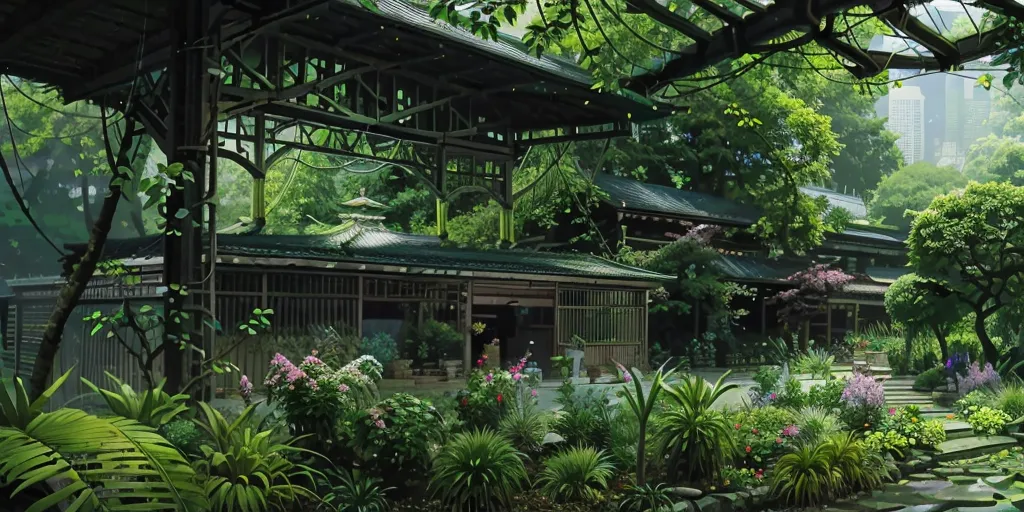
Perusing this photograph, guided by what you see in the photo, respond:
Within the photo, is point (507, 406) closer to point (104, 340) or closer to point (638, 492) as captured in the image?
point (638, 492)

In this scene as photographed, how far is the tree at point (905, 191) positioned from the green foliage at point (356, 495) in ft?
144

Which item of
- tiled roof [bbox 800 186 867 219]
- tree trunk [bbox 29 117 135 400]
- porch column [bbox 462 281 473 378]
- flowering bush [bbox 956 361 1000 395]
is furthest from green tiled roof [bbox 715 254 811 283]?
tree trunk [bbox 29 117 135 400]

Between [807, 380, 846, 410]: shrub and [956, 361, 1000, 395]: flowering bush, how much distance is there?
546 cm

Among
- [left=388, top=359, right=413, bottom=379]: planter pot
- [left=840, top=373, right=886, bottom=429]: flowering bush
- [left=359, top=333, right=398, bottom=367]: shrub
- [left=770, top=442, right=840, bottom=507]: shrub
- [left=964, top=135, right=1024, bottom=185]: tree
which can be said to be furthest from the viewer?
[left=964, top=135, right=1024, bottom=185]: tree

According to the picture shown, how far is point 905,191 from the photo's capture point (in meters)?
47.6

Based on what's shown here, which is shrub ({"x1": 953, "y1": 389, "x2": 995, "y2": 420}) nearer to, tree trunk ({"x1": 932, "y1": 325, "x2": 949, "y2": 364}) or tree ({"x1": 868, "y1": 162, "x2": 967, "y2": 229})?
tree trunk ({"x1": 932, "y1": 325, "x2": 949, "y2": 364})

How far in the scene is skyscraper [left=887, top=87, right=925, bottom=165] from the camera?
98.3 metres

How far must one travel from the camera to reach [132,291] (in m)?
12.6

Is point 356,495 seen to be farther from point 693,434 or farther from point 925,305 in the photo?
point 925,305

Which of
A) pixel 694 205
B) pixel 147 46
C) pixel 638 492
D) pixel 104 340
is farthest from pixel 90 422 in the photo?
pixel 694 205

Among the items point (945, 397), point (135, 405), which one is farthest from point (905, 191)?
point (135, 405)

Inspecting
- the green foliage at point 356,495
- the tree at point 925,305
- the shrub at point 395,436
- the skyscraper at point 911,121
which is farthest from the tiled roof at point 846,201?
the skyscraper at point 911,121

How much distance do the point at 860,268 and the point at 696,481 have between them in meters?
25.9

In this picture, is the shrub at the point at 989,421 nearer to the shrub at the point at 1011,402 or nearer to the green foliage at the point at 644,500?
the shrub at the point at 1011,402
